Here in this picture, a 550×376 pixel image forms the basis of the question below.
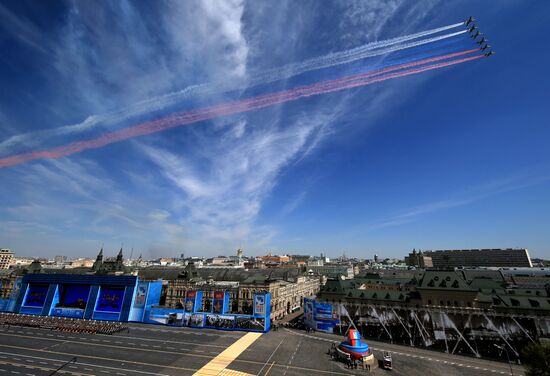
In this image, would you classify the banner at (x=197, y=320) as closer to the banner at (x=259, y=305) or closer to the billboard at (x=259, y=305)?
the billboard at (x=259, y=305)

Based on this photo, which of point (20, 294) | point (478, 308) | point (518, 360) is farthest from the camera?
point (20, 294)

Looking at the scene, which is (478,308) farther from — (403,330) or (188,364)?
(188,364)

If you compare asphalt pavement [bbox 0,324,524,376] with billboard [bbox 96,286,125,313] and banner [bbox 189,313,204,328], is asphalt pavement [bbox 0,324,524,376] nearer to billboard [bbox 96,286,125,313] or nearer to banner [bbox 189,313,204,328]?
banner [bbox 189,313,204,328]

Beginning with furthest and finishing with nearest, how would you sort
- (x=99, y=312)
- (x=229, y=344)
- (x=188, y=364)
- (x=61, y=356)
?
(x=99, y=312) < (x=229, y=344) < (x=61, y=356) < (x=188, y=364)

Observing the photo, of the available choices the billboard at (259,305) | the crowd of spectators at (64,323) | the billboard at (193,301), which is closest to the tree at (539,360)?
the billboard at (259,305)

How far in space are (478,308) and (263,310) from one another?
204 ft

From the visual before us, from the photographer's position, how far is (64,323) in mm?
82125

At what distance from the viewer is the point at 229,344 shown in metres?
65.3

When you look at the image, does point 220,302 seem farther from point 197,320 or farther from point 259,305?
point 259,305

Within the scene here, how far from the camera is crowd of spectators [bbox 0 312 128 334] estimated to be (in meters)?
76.2

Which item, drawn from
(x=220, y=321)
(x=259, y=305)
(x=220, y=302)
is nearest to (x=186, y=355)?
(x=220, y=321)

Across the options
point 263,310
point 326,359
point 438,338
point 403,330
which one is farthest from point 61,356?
point 438,338

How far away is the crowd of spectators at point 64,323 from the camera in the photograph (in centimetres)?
7619

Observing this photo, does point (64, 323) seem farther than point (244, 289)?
No
